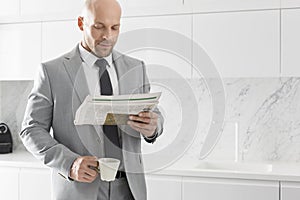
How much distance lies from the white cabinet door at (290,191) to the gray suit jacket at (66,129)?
928 millimetres

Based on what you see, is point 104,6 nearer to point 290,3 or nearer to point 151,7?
point 151,7

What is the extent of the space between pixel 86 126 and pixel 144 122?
0.24 m

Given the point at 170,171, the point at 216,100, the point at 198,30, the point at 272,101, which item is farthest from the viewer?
the point at 216,100

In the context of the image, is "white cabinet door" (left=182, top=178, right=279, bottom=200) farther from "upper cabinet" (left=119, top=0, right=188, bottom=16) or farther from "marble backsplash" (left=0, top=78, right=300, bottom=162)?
"upper cabinet" (left=119, top=0, right=188, bottom=16)

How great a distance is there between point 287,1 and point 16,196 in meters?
2.03

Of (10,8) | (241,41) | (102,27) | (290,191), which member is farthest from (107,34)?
(10,8)

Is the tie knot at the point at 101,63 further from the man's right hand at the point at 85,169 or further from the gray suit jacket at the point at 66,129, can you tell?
the man's right hand at the point at 85,169

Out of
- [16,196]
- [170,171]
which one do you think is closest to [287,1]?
[170,171]

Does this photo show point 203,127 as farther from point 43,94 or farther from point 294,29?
point 43,94

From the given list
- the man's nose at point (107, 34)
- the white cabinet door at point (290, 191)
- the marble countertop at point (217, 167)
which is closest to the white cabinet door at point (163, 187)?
the marble countertop at point (217, 167)

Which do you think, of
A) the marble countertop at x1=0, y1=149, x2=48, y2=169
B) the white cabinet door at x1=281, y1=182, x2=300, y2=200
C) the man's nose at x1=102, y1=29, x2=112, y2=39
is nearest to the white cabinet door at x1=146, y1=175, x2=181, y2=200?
the white cabinet door at x1=281, y1=182, x2=300, y2=200

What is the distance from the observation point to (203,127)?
335cm

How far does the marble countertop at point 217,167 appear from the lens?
2623 mm

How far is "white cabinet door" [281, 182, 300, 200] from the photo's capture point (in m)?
2.58
